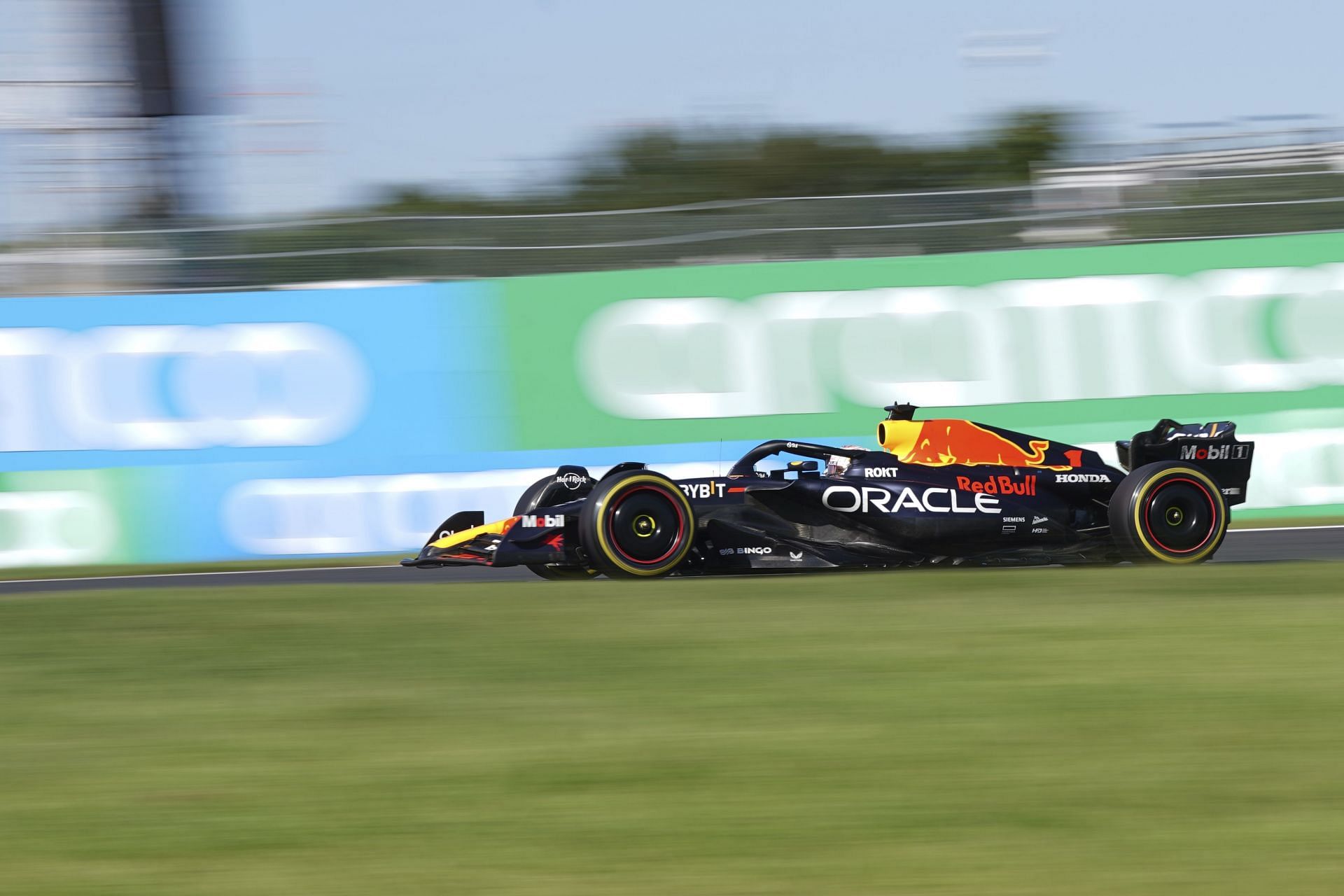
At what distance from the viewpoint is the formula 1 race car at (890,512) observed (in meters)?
9.45

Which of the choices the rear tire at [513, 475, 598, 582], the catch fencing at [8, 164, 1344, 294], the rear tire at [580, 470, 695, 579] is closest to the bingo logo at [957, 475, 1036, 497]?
the rear tire at [580, 470, 695, 579]

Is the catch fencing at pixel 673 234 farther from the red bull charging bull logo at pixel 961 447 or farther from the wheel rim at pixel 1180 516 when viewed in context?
the wheel rim at pixel 1180 516

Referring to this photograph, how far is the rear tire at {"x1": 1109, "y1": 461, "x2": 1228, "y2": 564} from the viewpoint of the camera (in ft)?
32.8

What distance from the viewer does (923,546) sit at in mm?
10008

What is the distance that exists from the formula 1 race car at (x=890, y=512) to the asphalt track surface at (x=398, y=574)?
0.81m

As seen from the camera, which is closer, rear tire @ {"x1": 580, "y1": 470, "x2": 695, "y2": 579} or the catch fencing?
rear tire @ {"x1": 580, "y1": 470, "x2": 695, "y2": 579}

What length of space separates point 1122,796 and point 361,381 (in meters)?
12.1

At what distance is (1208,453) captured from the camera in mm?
10570

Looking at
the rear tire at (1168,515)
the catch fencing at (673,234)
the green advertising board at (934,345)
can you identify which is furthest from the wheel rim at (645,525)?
the catch fencing at (673,234)

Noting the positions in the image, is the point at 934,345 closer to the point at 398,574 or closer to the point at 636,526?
the point at 398,574

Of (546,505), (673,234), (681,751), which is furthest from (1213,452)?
(673,234)

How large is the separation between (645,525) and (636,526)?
2.5 inches

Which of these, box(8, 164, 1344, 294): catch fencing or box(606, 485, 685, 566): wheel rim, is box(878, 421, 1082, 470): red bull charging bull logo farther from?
box(8, 164, 1344, 294): catch fencing

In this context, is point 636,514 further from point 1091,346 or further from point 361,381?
point 1091,346
